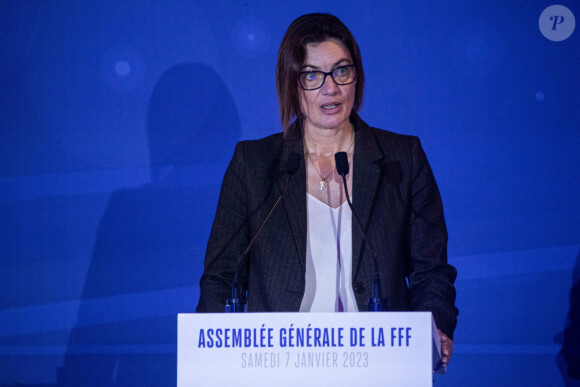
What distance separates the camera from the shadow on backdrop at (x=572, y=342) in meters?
2.81

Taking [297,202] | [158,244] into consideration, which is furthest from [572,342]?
[158,244]

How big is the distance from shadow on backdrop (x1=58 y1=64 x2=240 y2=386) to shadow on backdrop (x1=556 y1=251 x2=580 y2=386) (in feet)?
5.25

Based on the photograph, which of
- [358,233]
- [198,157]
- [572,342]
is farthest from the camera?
[198,157]

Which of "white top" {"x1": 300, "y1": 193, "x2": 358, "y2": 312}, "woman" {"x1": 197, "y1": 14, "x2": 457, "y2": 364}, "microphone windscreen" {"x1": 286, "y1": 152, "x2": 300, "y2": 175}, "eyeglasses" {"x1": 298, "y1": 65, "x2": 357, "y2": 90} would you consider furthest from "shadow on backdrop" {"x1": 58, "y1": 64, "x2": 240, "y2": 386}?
"microphone windscreen" {"x1": 286, "y1": 152, "x2": 300, "y2": 175}

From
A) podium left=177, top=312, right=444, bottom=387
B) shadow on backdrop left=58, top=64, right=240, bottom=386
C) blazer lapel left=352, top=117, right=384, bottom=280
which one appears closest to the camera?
podium left=177, top=312, right=444, bottom=387

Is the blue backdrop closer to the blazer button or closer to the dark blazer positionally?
the dark blazer

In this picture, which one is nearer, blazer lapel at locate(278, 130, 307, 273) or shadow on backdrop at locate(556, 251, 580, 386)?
blazer lapel at locate(278, 130, 307, 273)

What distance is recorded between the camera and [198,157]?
3016mm

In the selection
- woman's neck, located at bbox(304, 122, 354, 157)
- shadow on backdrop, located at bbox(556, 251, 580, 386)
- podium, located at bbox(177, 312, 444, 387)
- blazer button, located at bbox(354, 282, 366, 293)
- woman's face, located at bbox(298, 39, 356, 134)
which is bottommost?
podium, located at bbox(177, 312, 444, 387)

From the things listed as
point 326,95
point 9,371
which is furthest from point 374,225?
point 9,371

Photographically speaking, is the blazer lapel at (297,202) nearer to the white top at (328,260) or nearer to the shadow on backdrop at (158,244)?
the white top at (328,260)

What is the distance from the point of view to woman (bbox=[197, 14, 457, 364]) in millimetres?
1993

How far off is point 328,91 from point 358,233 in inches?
18.0

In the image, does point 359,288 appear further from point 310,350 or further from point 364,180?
point 310,350
